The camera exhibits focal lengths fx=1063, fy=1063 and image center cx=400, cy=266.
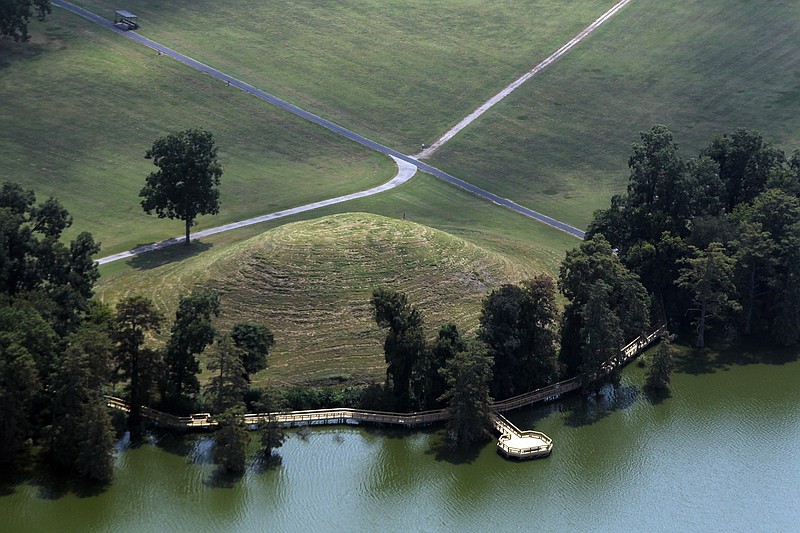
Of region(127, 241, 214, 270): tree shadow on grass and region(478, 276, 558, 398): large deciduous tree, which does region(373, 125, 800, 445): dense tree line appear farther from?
region(127, 241, 214, 270): tree shadow on grass

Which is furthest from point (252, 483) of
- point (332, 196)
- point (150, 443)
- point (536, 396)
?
point (332, 196)

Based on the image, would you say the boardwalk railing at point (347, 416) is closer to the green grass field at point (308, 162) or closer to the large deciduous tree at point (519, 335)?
the large deciduous tree at point (519, 335)

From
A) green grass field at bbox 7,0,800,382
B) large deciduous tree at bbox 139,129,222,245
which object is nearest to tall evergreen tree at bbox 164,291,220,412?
green grass field at bbox 7,0,800,382

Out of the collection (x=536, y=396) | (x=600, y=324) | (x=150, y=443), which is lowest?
(x=150, y=443)

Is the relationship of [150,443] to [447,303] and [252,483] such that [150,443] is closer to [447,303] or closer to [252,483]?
[252,483]

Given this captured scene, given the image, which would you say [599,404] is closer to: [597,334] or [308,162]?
[597,334]

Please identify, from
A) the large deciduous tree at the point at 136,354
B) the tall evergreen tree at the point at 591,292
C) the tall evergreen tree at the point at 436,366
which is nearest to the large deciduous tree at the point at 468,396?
the tall evergreen tree at the point at 436,366
